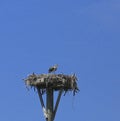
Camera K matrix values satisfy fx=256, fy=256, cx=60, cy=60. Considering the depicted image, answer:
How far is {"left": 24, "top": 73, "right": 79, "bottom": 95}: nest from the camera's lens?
1416cm

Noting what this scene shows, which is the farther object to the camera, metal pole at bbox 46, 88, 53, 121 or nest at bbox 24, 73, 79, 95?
metal pole at bbox 46, 88, 53, 121

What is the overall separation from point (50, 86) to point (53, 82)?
1.29 feet

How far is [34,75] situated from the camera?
14812mm

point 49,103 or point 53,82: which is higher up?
point 53,82

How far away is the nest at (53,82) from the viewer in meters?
14.2

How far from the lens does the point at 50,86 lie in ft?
47.6

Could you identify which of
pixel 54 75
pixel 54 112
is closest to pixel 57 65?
pixel 54 75

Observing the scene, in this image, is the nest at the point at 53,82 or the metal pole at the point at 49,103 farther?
the metal pole at the point at 49,103

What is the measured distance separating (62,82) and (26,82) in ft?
7.27

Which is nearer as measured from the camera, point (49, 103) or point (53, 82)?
point (53, 82)

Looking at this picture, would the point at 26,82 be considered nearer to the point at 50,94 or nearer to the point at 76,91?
the point at 50,94

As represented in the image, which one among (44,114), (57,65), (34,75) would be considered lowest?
(44,114)

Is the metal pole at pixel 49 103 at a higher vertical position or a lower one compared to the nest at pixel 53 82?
lower

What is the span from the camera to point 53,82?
14250 mm
